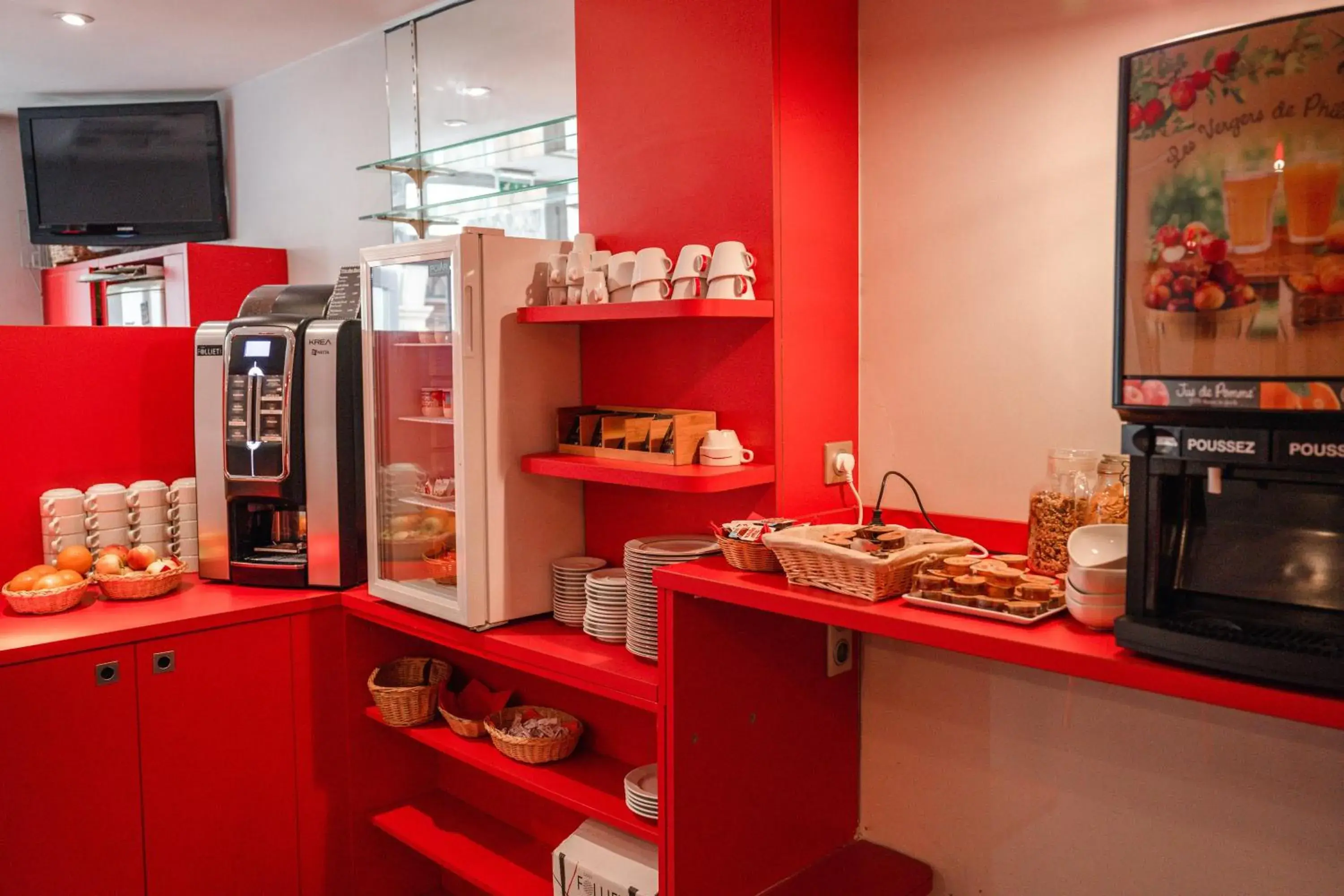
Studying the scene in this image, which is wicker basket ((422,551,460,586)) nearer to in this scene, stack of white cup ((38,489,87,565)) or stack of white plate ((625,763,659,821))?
stack of white plate ((625,763,659,821))

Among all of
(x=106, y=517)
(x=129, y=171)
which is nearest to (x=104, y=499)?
(x=106, y=517)

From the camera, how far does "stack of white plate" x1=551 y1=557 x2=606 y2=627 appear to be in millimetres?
2477

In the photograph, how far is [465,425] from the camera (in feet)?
7.73

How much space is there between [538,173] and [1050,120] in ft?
5.45

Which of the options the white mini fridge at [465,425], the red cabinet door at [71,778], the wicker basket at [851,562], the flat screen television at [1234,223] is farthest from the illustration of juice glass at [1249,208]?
the red cabinet door at [71,778]

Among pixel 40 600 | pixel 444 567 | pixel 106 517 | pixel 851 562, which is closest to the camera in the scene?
pixel 851 562

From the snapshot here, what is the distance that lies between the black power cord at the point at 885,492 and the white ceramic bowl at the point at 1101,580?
61 centimetres

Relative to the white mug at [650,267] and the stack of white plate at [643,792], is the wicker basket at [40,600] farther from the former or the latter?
the white mug at [650,267]

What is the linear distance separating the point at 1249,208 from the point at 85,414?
3.00m

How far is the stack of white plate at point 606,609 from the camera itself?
7.61 feet

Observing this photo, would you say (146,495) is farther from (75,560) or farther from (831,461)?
(831,461)

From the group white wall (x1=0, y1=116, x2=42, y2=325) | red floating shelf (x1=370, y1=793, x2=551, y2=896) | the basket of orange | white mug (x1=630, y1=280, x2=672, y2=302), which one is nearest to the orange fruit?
the basket of orange

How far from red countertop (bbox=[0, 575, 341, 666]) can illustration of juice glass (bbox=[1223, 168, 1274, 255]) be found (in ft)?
7.76

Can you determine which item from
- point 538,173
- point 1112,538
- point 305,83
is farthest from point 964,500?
point 305,83
